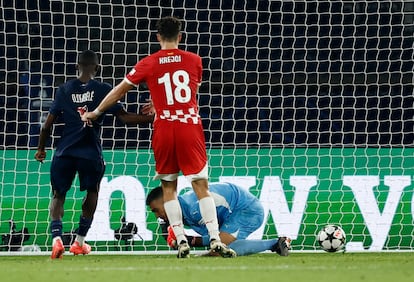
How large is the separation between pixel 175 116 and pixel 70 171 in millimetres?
1290

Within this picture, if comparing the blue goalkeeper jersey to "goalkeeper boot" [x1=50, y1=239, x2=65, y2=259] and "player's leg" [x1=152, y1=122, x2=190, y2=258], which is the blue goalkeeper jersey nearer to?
"player's leg" [x1=152, y1=122, x2=190, y2=258]

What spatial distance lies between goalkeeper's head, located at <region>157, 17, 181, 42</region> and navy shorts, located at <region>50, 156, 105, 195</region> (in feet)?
4.41

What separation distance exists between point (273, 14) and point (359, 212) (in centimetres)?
327

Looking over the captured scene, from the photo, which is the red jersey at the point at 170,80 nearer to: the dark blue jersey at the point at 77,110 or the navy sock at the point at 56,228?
the dark blue jersey at the point at 77,110

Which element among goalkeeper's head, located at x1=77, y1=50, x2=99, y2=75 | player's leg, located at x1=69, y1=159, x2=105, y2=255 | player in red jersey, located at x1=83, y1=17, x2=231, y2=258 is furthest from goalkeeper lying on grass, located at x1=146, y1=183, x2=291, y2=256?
goalkeeper's head, located at x1=77, y1=50, x2=99, y2=75

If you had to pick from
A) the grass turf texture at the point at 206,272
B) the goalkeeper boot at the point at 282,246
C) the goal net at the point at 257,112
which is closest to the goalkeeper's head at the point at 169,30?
the grass turf texture at the point at 206,272

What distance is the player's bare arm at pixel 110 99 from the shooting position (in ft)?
24.5

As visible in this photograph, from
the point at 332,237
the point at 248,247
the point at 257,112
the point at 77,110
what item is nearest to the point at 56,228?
the point at 77,110

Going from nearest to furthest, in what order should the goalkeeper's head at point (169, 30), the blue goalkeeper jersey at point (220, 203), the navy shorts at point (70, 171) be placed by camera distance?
the goalkeeper's head at point (169, 30), the blue goalkeeper jersey at point (220, 203), the navy shorts at point (70, 171)

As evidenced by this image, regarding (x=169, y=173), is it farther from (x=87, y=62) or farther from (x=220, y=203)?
(x=87, y=62)

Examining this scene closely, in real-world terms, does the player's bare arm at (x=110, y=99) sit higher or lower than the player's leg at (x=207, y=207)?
higher

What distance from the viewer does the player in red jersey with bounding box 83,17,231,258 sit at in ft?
24.2

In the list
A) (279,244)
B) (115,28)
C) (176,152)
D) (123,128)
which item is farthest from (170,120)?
(115,28)

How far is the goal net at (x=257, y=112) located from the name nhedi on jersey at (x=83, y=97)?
211 centimetres
